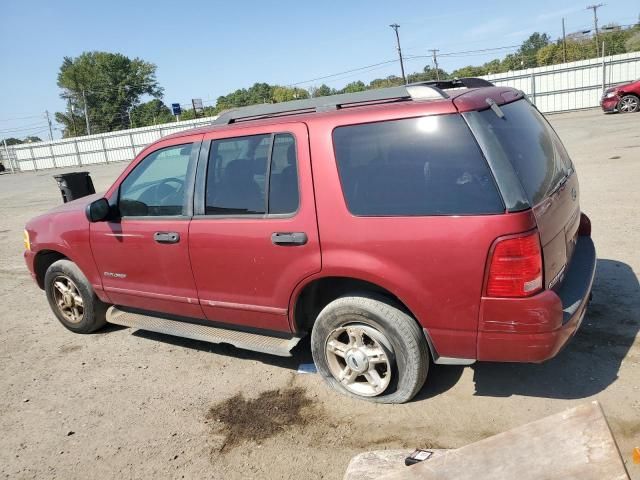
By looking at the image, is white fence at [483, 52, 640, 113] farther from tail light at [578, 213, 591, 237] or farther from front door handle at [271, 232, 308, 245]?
front door handle at [271, 232, 308, 245]

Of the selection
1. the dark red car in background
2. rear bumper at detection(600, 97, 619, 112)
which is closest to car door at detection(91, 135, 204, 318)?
the dark red car in background

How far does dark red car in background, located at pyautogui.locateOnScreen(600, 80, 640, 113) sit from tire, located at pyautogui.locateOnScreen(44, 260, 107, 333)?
19487mm

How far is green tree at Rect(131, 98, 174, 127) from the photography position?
278 ft

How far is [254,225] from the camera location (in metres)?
3.35

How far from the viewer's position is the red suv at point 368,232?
2.65 m

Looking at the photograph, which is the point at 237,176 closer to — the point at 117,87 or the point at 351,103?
the point at 351,103

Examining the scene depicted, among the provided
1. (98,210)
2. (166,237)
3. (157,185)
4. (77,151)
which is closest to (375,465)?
(166,237)

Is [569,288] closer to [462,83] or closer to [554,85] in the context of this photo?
[462,83]

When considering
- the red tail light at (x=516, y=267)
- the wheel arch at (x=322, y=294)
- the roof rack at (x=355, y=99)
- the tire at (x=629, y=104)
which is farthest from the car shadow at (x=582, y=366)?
the tire at (x=629, y=104)

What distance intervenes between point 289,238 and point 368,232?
55 cm

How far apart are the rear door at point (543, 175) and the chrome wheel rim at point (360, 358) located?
1.04 metres

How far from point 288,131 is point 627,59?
28.3 m

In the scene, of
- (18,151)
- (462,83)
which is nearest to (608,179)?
(462,83)

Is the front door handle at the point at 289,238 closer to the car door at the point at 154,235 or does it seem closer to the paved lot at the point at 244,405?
the car door at the point at 154,235
